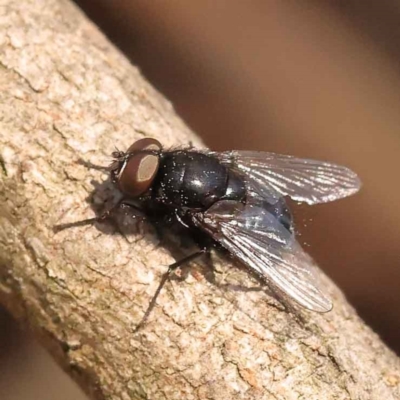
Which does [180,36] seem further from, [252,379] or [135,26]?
[252,379]

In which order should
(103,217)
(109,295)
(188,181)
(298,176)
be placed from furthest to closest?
(298,176)
(188,181)
(103,217)
(109,295)

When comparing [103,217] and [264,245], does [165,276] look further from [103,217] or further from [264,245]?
[264,245]

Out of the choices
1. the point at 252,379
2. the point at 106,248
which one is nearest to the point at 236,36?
the point at 106,248

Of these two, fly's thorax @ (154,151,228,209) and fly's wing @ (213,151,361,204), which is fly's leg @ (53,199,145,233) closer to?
fly's thorax @ (154,151,228,209)

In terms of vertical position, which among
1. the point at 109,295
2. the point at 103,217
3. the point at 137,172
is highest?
the point at 137,172

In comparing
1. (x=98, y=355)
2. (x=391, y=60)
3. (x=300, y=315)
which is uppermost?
(x=391, y=60)

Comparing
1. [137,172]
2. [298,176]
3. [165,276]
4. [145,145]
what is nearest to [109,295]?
[165,276]

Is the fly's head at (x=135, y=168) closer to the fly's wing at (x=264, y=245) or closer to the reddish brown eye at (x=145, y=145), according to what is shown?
the reddish brown eye at (x=145, y=145)

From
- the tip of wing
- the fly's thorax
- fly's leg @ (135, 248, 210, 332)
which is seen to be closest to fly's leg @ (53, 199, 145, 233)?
the fly's thorax
